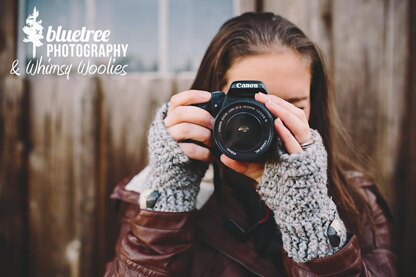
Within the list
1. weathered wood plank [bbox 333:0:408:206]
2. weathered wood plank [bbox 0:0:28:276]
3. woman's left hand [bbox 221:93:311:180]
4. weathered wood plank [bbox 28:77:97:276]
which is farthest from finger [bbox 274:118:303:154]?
weathered wood plank [bbox 0:0:28:276]

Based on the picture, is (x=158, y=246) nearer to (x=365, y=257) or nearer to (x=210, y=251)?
(x=210, y=251)

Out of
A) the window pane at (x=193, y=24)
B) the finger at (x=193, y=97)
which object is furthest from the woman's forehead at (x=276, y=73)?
the window pane at (x=193, y=24)

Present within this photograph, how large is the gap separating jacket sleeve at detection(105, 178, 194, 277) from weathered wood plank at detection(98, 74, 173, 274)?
41 cm

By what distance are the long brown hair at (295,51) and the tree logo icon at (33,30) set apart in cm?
43

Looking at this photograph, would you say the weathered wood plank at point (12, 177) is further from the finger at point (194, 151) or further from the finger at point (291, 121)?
the finger at point (291, 121)

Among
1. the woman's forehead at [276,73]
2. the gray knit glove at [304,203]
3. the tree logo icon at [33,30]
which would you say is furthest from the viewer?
the tree logo icon at [33,30]

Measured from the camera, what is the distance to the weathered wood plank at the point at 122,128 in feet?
3.31

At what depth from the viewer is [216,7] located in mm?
1009

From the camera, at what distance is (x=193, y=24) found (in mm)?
1012

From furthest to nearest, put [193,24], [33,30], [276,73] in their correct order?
1. [193,24]
2. [33,30]
3. [276,73]

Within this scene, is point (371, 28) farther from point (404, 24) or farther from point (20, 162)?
point (20, 162)

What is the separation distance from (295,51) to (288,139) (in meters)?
0.23

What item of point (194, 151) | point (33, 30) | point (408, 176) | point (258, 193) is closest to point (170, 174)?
point (194, 151)

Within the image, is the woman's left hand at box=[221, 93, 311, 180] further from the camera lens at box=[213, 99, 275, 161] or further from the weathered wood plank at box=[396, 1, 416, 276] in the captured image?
the weathered wood plank at box=[396, 1, 416, 276]
